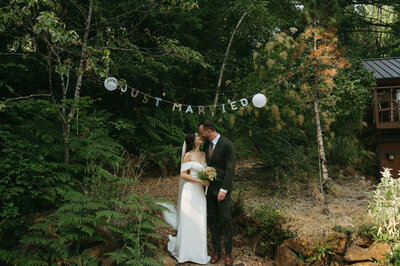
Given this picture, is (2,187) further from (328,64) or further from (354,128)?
(354,128)

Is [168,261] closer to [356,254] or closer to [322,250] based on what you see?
[322,250]

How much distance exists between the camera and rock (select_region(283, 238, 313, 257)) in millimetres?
4703

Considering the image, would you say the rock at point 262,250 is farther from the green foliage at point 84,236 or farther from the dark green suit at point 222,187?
the green foliage at point 84,236

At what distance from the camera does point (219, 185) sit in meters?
4.65

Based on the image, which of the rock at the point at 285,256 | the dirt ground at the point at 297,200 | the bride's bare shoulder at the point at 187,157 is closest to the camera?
the rock at the point at 285,256

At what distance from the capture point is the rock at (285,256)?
15.5 feet

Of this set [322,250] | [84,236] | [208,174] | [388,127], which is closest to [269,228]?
[322,250]

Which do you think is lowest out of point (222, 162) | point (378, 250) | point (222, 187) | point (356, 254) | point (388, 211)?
point (356, 254)

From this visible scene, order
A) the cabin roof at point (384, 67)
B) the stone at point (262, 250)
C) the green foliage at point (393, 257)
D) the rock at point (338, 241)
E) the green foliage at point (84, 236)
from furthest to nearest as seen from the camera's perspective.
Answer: the cabin roof at point (384, 67), the stone at point (262, 250), the rock at point (338, 241), the green foliage at point (393, 257), the green foliage at point (84, 236)

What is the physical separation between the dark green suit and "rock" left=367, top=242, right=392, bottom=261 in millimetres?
2203

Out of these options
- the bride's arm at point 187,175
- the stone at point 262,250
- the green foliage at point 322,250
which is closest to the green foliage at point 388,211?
the green foliage at point 322,250

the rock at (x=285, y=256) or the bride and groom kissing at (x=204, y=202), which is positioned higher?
the bride and groom kissing at (x=204, y=202)

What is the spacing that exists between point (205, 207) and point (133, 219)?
1191 mm

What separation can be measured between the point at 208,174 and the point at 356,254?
2691mm
